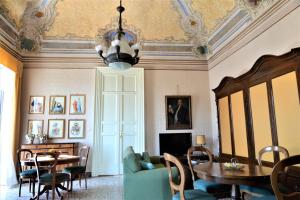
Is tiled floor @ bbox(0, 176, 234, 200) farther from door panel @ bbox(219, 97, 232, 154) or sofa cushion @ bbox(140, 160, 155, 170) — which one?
door panel @ bbox(219, 97, 232, 154)

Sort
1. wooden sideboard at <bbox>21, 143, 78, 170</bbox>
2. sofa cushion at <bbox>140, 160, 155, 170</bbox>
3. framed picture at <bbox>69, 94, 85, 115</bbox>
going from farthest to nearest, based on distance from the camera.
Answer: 1. framed picture at <bbox>69, 94, 85, 115</bbox>
2. wooden sideboard at <bbox>21, 143, 78, 170</bbox>
3. sofa cushion at <bbox>140, 160, 155, 170</bbox>

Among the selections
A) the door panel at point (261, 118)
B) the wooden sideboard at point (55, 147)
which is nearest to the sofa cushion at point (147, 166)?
the door panel at point (261, 118)

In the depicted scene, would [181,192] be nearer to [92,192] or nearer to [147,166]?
[147,166]

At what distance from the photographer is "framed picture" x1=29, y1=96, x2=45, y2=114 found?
644 centimetres

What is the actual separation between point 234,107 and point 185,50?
9.33 feet

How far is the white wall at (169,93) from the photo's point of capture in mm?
6836

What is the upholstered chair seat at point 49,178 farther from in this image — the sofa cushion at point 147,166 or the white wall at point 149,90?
the white wall at point 149,90

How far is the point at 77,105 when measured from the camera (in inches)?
260

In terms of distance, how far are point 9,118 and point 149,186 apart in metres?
4.42

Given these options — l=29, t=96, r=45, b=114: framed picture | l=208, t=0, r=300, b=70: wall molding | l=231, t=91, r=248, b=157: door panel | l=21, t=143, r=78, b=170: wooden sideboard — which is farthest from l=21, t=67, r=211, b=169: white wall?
l=231, t=91, r=248, b=157: door panel

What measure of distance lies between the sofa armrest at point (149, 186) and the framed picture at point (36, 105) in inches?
170

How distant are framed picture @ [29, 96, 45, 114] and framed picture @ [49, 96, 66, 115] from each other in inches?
9.2

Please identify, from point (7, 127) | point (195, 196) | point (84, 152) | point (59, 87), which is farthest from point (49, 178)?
point (59, 87)

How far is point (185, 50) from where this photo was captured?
7172 millimetres
